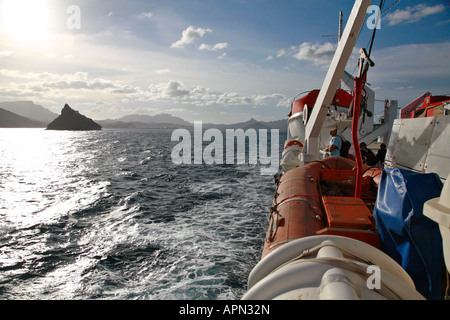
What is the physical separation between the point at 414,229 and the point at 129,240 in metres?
5.61

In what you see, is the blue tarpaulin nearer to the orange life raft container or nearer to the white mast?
the orange life raft container

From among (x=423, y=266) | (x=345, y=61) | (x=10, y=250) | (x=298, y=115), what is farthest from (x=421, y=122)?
(x=298, y=115)

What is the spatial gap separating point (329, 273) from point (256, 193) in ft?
31.4

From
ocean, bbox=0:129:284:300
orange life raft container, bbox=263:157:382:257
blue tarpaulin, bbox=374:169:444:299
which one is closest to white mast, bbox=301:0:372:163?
orange life raft container, bbox=263:157:382:257

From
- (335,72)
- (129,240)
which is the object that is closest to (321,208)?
(335,72)

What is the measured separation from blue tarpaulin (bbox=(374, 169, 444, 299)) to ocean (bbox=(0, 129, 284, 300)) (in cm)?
259

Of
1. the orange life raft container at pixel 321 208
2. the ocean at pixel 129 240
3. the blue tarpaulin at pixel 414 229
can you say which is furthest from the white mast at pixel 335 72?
the blue tarpaulin at pixel 414 229

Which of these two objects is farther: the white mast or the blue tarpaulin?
the white mast

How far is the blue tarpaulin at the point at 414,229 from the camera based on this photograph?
2.26 m

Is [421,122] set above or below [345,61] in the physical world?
below

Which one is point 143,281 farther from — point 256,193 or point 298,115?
point 298,115

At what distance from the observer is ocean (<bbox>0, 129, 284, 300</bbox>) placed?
4516 millimetres

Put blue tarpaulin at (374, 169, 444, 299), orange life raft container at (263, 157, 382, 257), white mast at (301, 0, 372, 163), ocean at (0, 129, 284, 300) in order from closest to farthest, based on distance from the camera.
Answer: blue tarpaulin at (374, 169, 444, 299)
orange life raft container at (263, 157, 382, 257)
ocean at (0, 129, 284, 300)
white mast at (301, 0, 372, 163)

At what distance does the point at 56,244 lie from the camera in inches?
237
